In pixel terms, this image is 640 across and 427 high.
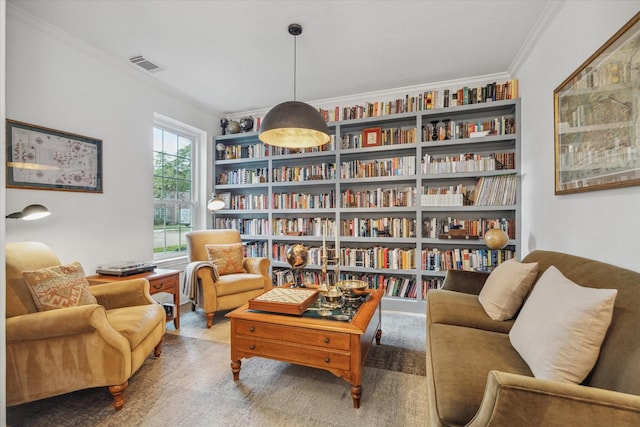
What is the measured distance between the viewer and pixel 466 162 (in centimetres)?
319

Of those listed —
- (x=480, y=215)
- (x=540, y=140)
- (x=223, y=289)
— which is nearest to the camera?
(x=540, y=140)

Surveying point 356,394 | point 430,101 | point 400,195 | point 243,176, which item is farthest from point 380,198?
point 356,394

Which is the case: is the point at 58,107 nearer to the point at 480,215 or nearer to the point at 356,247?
the point at 356,247

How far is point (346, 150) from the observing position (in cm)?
363

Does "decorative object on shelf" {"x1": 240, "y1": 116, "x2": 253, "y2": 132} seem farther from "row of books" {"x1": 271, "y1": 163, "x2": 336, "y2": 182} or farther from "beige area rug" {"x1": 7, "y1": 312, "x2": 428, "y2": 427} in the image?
"beige area rug" {"x1": 7, "y1": 312, "x2": 428, "y2": 427}

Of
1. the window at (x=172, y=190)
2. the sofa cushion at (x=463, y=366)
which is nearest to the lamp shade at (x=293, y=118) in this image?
the sofa cushion at (x=463, y=366)

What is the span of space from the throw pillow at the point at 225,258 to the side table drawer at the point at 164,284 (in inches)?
20.1

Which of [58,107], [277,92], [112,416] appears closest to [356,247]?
[277,92]

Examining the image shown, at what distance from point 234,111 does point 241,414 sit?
389 cm

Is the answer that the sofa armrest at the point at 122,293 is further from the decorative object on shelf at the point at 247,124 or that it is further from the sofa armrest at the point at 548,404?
the decorative object on shelf at the point at 247,124

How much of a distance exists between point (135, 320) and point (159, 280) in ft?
2.54

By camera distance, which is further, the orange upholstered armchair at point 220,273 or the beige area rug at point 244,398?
the orange upholstered armchair at point 220,273

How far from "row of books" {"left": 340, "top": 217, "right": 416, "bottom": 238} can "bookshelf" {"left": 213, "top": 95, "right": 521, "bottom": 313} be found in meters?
0.01

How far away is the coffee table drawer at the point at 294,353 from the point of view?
5.57 ft
